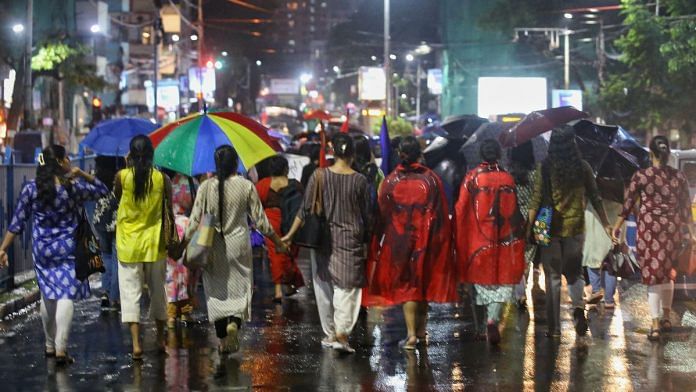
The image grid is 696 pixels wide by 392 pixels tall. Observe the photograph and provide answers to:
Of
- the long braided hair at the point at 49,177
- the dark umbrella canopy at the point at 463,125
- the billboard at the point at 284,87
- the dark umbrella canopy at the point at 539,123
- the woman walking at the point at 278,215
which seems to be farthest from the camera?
the billboard at the point at 284,87

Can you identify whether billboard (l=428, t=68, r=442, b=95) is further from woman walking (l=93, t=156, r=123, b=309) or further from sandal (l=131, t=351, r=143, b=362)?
sandal (l=131, t=351, r=143, b=362)

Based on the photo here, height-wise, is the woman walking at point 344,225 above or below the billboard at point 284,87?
below

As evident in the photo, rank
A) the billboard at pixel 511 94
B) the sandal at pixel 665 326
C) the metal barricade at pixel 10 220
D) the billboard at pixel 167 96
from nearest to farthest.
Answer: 1. the sandal at pixel 665 326
2. the metal barricade at pixel 10 220
3. the billboard at pixel 511 94
4. the billboard at pixel 167 96

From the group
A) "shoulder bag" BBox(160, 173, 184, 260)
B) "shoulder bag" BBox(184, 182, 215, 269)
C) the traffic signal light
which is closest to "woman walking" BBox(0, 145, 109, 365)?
"shoulder bag" BBox(160, 173, 184, 260)

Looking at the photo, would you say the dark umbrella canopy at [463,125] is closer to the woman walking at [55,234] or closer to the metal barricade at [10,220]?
the metal barricade at [10,220]

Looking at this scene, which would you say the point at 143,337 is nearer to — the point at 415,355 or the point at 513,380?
the point at 415,355

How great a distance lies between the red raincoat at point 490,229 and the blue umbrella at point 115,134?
18.8 ft

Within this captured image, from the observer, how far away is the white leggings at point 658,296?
34.8 ft

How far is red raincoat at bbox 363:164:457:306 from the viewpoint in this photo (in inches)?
391

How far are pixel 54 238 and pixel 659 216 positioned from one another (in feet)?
17.6

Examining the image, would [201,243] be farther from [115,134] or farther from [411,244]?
[115,134]

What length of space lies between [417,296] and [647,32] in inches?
990

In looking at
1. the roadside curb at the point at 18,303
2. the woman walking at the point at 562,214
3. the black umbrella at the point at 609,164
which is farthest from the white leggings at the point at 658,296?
the roadside curb at the point at 18,303

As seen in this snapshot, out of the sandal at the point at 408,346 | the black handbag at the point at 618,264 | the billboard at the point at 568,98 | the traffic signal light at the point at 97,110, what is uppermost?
the billboard at the point at 568,98
